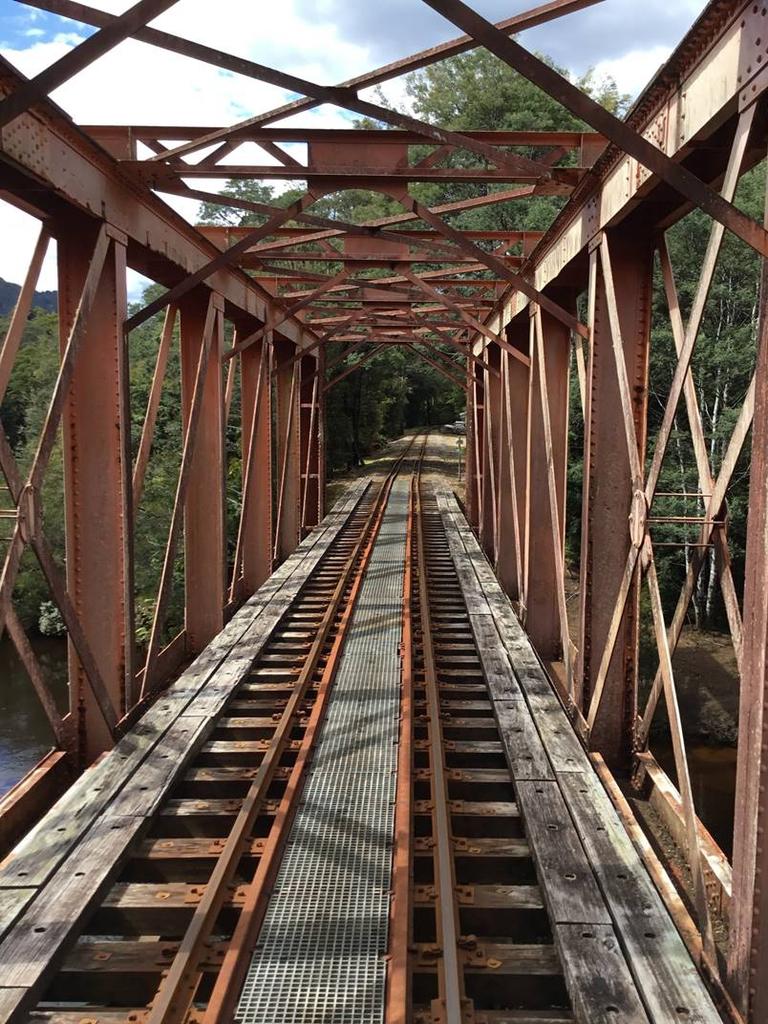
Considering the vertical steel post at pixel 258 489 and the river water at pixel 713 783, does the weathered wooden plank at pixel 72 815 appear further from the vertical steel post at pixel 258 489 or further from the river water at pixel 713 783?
the river water at pixel 713 783

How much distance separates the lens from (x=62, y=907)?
360 cm

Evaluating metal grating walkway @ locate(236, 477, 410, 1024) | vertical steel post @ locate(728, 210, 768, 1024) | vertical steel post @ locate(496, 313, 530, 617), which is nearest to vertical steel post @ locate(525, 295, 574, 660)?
vertical steel post @ locate(496, 313, 530, 617)

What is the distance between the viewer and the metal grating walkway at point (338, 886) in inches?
124

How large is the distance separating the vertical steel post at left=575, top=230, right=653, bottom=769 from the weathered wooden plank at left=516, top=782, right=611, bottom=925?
3.09 feet

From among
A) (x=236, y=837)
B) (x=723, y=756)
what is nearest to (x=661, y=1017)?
(x=236, y=837)

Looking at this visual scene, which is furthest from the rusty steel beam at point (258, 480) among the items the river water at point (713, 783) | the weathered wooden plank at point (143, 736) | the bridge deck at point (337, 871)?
the river water at point (713, 783)

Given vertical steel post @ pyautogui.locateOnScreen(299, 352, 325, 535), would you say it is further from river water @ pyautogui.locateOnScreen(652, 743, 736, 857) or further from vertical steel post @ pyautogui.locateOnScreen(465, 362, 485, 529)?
river water @ pyautogui.locateOnScreen(652, 743, 736, 857)

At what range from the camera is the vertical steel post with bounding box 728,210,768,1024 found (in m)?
2.96

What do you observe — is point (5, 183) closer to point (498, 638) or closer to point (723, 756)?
point (498, 638)

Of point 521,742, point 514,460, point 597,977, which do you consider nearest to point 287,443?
point 514,460

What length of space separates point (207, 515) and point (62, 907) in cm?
497

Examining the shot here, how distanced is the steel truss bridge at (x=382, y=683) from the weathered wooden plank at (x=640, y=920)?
2 cm

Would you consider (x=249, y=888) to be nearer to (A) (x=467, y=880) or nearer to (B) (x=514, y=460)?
(A) (x=467, y=880)

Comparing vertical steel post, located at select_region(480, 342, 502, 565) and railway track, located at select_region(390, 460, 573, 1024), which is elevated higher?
vertical steel post, located at select_region(480, 342, 502, 565)
